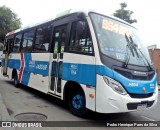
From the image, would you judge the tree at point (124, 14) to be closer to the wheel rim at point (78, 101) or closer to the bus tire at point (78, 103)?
the bus tire at point (78, 103)

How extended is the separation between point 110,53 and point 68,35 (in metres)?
1.76

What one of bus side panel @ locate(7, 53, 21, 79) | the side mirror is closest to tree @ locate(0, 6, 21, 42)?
bus side panel @ locate(7, 53, 21, 79)

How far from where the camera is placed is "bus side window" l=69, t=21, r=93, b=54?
648 centimetres

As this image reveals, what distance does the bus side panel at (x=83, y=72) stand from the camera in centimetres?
616

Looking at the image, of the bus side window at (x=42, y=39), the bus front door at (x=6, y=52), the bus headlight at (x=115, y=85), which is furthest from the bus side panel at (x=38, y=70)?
the bus front door at (x=6, y=52)

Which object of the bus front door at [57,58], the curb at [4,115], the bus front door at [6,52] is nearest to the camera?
the curb at [4,115]

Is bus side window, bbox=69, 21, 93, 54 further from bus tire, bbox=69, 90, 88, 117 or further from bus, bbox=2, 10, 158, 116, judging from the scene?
bus tire, bbox=69, 90, 88, 117

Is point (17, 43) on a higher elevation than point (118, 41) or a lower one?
higher

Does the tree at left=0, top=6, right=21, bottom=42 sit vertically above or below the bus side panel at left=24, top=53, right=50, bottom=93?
above

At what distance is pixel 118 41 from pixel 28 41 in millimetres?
5563

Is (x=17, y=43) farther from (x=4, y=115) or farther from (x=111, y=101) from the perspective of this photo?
(x=111, y=101)

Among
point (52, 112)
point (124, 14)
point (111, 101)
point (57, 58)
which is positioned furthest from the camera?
point (124, 14)

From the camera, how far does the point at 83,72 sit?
654 cm

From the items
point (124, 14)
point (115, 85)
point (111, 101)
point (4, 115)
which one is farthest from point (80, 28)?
point (124, 14)
